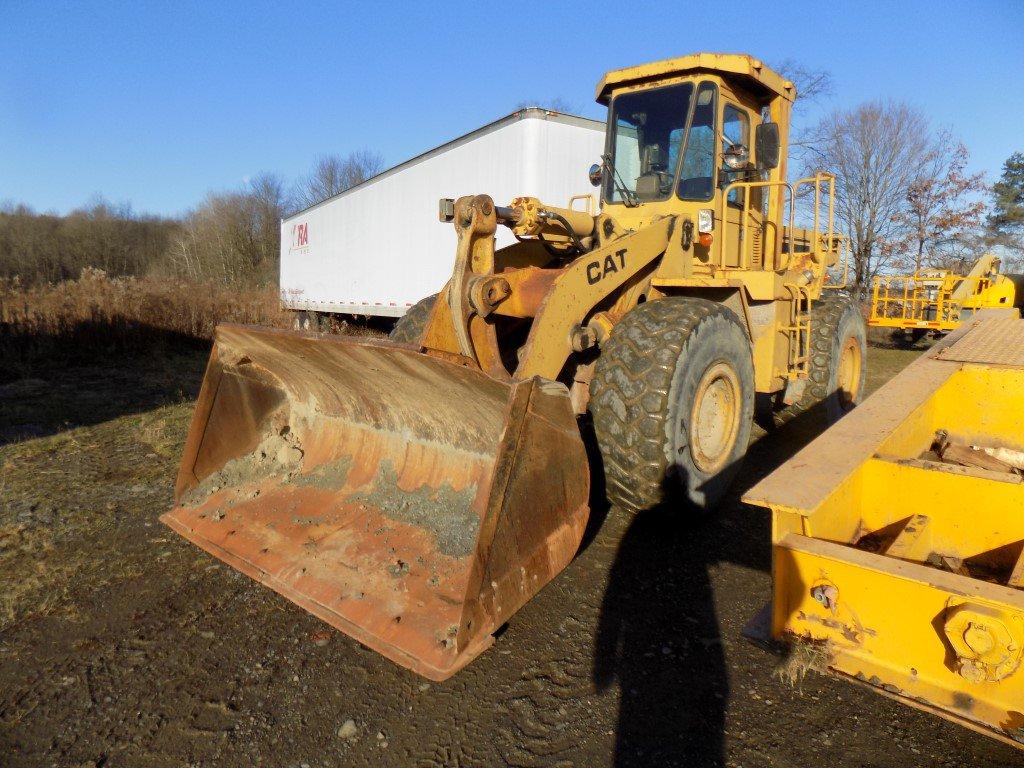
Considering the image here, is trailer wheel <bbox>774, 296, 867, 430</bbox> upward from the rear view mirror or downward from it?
downward

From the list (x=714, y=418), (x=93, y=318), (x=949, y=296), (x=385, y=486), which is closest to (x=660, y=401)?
(x=714, y=418)

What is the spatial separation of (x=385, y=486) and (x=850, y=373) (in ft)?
18.1

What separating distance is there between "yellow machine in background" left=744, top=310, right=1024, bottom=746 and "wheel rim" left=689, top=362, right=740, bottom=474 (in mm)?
880

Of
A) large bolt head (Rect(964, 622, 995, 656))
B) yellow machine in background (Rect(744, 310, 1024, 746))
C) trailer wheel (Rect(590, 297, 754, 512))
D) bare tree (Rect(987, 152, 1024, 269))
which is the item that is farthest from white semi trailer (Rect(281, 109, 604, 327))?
bare tree (Rect(987, 152, 1024, 269))

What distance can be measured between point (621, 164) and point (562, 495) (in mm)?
3138

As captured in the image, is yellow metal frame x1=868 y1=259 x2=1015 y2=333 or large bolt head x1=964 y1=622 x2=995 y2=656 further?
yellow metal frame x1=868 y1=259 x2=1015 y2=333

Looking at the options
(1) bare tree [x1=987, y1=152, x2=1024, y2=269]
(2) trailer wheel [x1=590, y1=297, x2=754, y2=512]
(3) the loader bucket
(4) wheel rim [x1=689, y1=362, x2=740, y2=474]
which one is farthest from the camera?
(1) bare tree [x1=987, y1=152, x2=1024, y2=269]

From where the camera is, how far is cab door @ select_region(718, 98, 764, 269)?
4660mm

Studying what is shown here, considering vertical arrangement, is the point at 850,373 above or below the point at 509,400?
below

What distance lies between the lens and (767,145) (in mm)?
4387

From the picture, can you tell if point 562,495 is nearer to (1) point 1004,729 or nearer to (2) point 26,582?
(1) point 1004,729

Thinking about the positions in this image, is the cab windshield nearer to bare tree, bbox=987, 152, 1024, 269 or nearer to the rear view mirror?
the rear view mirror

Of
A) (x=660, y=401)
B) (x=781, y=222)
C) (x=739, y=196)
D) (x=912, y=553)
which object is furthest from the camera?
(x=781, y=222)

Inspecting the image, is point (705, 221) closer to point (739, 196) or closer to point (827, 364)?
point (739, 196)
